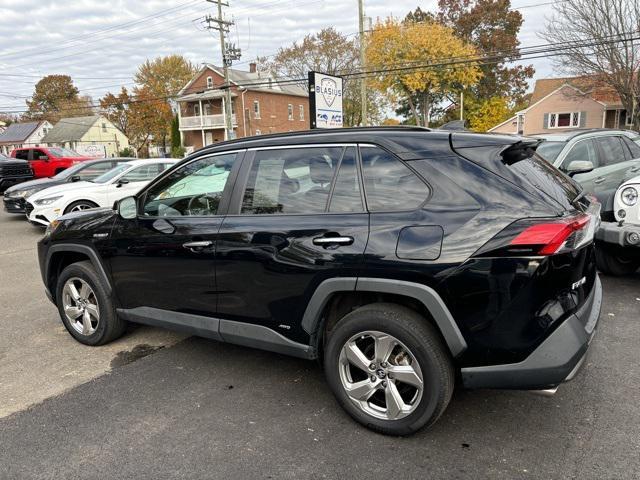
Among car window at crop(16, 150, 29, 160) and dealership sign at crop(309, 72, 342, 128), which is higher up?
dealership sign at crop(309, 72, 342, 128)

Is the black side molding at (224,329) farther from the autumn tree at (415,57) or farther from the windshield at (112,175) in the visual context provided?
the autumn tree at (415,57)

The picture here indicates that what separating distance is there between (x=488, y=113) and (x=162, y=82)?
1691 inches

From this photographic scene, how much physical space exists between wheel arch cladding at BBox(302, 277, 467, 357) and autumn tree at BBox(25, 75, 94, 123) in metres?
92.9

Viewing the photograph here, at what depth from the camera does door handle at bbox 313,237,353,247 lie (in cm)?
286

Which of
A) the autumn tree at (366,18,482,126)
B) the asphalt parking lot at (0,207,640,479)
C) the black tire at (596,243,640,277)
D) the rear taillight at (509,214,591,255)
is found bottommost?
the asphalt parking lot at (0,207,640,479)

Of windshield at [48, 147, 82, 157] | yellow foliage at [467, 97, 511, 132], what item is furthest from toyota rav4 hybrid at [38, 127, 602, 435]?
yellow foliage at [467, 97, 511, 132]

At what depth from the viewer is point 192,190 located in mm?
3748

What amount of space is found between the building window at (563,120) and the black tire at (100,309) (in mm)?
47080

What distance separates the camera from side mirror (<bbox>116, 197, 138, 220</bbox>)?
3912 millimetres

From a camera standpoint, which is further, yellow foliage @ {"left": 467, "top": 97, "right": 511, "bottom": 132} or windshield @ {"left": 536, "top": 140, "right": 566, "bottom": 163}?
yellow foliage @ {"left": 467, "top": 97, "right": 511, "bottom": 132}

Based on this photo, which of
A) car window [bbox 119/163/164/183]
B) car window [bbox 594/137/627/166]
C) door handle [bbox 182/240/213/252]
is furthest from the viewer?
car window [bbox 119/163/164/183]

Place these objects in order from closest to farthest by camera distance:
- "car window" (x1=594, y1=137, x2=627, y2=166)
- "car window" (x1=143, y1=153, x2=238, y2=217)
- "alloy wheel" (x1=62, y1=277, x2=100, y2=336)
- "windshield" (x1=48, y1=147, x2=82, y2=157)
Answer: "car window" (x1=143, y1=153, x2=238, y2=217), "alloy wheel" (x1=62, y1=277, x2=100, y2=336), "car window" (x1=594, y1=137, x2=627, y2=166), "windshield" (x1=48, y1=147, x2=82, y2=157)

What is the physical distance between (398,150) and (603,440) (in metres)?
2.04

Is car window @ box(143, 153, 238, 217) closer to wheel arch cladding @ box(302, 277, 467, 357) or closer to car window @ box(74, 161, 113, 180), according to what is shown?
wheel arch cladding @ box(302, 277, 467, 357)
